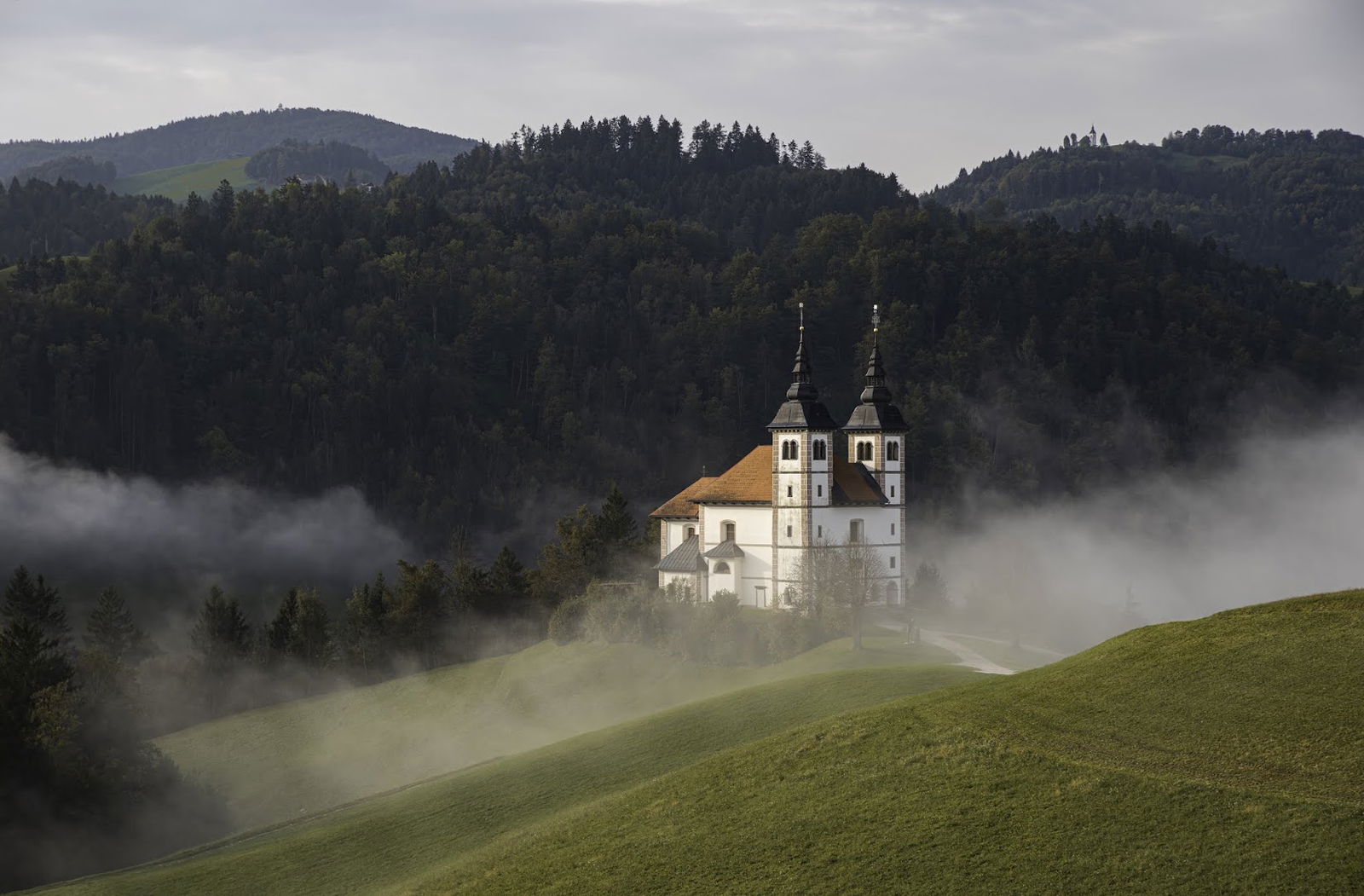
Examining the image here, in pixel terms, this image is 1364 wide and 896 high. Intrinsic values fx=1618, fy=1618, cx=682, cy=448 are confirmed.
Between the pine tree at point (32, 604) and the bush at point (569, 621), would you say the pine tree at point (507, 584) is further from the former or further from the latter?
the pine tree at point (32, 604)

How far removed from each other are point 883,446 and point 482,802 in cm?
4771

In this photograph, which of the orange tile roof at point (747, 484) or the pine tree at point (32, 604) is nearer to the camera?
the pine tree at point (32, 604)

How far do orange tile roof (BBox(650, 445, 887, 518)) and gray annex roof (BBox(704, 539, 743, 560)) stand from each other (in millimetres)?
2459

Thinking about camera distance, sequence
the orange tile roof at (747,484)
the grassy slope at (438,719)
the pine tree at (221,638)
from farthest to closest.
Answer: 1. the pine tree at (221,638)
2. the orange tile roof at (747,484)
3. the grassy slope at (438,719)

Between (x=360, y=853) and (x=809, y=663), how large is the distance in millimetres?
26412

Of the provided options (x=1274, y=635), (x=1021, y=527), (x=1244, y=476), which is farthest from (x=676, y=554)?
(x=1244, y=476)

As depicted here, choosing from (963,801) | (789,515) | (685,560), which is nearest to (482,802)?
(963,801)

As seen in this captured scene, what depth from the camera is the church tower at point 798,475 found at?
8619 centimetres

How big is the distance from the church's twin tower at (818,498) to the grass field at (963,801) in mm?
33422

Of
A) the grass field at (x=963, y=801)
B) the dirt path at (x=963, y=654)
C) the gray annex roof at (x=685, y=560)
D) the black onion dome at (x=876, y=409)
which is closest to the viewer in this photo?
the grass field at (x=963, y=801)

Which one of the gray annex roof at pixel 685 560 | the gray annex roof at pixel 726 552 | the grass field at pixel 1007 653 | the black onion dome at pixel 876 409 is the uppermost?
the black onion dome at pixel 876 409

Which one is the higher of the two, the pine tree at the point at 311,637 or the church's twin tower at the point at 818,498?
the church's twin tower at the point at 818,498

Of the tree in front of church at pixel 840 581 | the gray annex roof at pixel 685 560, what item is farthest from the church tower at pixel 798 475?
the gray annex roof at pixel 685 560

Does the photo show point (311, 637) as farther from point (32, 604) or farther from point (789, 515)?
point (789, 515)
